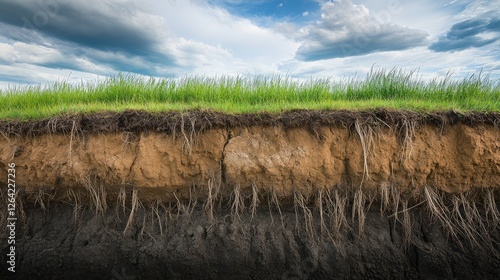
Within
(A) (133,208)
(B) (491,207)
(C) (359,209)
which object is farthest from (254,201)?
(B) (491,207)

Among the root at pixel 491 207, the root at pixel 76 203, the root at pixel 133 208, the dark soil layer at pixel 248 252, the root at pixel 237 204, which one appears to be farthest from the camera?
the root at pixel 76 203

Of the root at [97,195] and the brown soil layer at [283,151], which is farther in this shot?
the root at [97,195]

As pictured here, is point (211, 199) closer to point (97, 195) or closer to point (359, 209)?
point (97, 195)

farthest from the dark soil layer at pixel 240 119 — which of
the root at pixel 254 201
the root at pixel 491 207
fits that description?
the root at pixel 491 207

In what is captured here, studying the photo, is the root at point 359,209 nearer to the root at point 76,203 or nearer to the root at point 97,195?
the root at point 97,195

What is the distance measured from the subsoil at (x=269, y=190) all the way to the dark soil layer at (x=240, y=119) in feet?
0.05

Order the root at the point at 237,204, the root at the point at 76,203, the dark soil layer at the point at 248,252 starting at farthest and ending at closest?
the root at the point at 76,203
the root at the point at 237,204
the dark soil layer at the point at 248,252

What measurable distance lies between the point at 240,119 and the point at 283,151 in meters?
0.68

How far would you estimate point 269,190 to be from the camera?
14.4ft

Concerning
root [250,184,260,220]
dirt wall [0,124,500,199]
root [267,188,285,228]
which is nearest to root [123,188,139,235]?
dirt wall [0,124,500,199]

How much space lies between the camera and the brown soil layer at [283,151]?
4316 mm

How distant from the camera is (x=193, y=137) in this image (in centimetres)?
433

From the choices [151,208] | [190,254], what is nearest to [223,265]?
[190,254]

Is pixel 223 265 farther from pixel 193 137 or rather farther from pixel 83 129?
pixel 83 129
